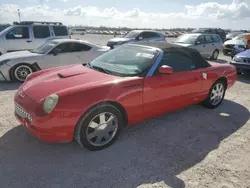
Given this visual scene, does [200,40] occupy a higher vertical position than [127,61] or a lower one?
higher

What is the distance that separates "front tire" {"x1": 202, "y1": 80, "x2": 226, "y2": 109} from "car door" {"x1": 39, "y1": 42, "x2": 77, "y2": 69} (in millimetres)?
4598

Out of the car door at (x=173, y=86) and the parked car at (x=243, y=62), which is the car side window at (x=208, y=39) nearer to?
the parked car at (x=243, y=62)

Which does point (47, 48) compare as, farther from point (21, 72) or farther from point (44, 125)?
point (44, 125)

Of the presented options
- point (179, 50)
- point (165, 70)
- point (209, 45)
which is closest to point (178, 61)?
point (179, 50)

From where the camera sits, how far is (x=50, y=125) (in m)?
2.70

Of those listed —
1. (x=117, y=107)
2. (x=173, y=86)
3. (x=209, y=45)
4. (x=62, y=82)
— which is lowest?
(x=117, y=107)

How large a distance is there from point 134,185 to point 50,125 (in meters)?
Result: 1.25

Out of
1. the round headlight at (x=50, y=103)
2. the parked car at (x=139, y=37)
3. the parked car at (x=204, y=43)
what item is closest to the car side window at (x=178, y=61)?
the round headlight at (x=50, y=103)

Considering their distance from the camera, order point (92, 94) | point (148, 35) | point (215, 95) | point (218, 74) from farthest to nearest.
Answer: point (148, 35) < point (215, 95) < point (218, 74) < point (92, 94)

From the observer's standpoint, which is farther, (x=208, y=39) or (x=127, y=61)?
(x=208, y=39)

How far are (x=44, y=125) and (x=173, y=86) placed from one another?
218cm

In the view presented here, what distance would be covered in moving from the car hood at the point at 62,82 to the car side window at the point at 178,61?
1.07 metres

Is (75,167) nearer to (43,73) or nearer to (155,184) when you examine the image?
(155,184)

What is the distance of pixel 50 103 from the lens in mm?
2730
